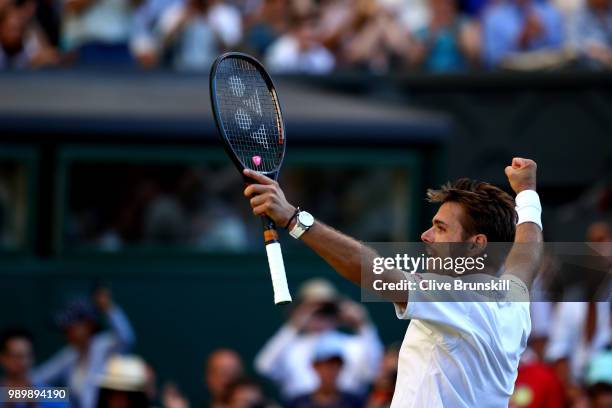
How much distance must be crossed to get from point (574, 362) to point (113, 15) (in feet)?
16.4

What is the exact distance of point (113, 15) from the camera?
1161 centimetres

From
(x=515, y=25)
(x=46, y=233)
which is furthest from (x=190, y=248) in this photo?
(x=515, y=25)

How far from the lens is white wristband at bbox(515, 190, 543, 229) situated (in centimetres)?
479

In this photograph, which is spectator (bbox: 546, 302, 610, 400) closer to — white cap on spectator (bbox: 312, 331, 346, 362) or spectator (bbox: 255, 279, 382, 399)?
spectator (bbox: 255, 279, 382, 399)

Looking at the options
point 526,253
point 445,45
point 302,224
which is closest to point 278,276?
point 302,224

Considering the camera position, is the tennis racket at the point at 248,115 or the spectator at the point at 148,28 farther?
the spectator at the point at 148,28

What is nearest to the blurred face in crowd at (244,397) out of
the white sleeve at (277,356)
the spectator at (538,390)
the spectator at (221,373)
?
the spectator at (221,373)

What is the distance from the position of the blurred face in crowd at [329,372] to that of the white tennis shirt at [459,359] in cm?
404

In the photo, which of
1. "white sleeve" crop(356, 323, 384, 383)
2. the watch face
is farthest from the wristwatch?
"white sleeve" crop(356, 323, 384, 383)

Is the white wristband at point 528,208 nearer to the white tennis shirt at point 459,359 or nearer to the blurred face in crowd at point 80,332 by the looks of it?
the white tennis shirt at point 459,359

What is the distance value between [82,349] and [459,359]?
5.51m

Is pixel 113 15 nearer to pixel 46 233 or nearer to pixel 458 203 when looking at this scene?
pixel 46 233

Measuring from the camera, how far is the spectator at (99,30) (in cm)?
1152

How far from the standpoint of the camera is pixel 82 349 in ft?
31.0
